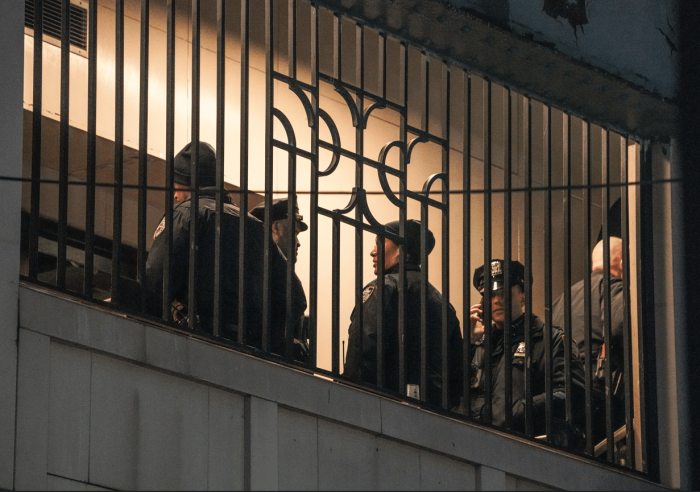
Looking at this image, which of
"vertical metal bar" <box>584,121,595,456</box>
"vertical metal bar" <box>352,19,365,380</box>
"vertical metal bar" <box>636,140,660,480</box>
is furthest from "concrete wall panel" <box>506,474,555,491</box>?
"vertical metal bar" <box>352,19,365,380</box>

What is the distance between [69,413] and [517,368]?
8.59 feet

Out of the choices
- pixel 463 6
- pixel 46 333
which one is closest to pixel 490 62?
pixel 463 6

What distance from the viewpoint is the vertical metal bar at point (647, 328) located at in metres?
7.02

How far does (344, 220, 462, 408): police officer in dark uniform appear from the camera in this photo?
20.8ft

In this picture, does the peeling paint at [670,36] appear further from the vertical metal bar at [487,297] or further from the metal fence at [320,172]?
the vertical metal bar at [487,297]

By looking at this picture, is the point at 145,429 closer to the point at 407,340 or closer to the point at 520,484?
the point at 407,340

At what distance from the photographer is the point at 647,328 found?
714cm

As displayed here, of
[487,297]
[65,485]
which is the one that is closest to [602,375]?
[487,297]

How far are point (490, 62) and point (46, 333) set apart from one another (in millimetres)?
2945

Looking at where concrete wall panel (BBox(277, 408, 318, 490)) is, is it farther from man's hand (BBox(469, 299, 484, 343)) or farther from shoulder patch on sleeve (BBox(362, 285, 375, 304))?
man's hand (BBox(469, 299, 484, 343))

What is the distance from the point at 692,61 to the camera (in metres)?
7.44

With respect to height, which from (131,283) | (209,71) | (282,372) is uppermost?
(209,71)

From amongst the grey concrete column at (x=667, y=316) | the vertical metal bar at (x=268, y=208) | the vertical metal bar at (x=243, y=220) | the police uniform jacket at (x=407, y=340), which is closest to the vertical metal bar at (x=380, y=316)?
the police uniform jacket at (x=407, y=340)

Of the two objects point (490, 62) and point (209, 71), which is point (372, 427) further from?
point (209, 71)
